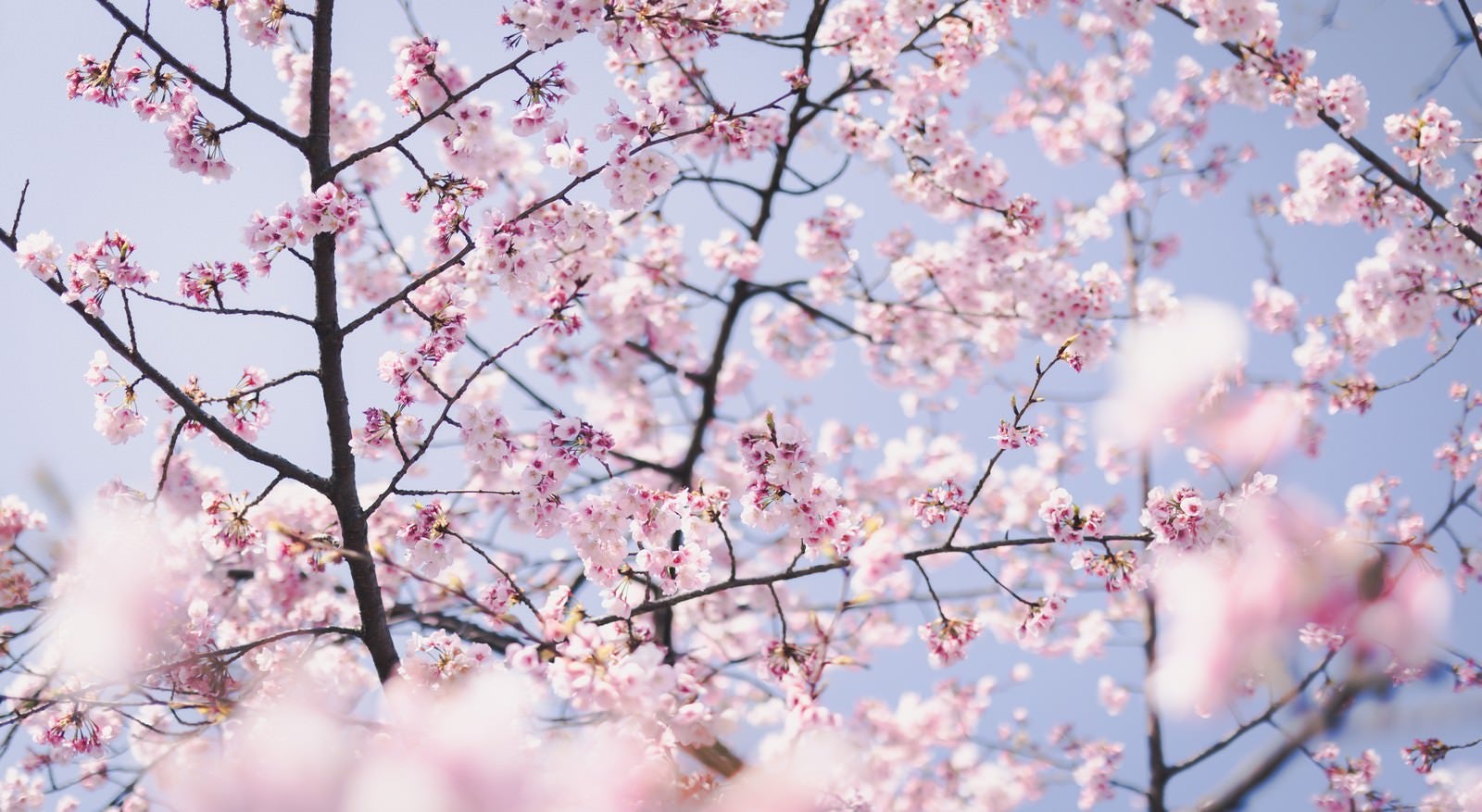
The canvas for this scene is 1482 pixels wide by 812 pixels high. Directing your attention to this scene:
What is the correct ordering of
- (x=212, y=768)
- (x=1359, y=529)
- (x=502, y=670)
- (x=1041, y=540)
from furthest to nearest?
(x=1359, y=529) < (x=212, y=768) < (x=502, y=670) < (x=1041, y=540)

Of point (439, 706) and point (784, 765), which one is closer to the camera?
point (784, 765)

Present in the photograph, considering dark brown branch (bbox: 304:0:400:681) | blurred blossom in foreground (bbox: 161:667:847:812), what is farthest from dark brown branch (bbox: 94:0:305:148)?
blurred blossom in foreground (bbox: 161:667:847:812)

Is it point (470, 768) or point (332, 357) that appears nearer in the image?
point (470, 768)

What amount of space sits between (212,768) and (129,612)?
5.44ft

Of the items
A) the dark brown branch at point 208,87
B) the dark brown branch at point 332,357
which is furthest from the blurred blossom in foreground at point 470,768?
the dark brown branch at point 208,87

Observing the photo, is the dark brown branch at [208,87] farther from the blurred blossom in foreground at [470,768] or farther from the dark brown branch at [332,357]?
the blurred blossom in foreground at [470,768]

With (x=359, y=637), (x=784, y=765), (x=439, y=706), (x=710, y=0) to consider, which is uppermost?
(x=710, y=0)

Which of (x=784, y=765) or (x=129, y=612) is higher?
(x=129, y=612)

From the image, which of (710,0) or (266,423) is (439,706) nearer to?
(266,423)

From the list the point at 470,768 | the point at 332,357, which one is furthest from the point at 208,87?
the point at 470,768

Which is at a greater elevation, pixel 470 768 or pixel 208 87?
pixel 208 87

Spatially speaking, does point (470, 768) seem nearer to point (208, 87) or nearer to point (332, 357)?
point (332, 357)

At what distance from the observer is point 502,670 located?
337 cm

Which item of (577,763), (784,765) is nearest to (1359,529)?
(784,765)
